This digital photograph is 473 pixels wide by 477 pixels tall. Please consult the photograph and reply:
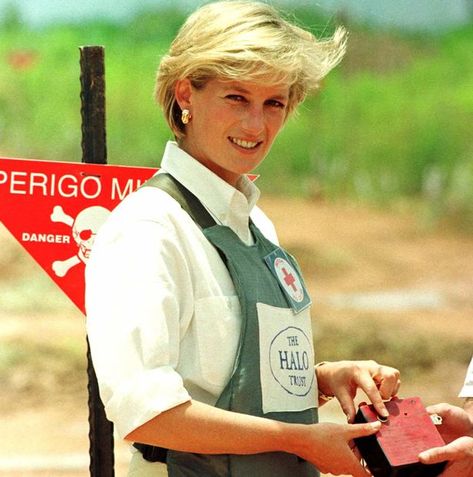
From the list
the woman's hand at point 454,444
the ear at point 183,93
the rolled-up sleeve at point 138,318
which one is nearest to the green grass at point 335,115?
the woman's hand at point 454,444

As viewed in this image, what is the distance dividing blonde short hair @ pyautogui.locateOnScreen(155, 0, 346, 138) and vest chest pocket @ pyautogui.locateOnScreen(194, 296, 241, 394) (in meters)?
0.37

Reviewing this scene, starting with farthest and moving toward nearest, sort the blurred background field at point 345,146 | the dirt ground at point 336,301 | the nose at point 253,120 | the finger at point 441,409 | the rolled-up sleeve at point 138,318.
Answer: the blurred background field at point 345,146
the dirt ground at point 336,301
the finger at point 441,409
the nose at point 253,120
the rolled-up sleeve at point 138,318

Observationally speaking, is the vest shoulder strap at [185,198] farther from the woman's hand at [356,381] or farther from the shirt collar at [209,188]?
the woman's hand at [356,381]

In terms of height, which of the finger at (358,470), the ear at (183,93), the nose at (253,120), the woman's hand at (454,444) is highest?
the ear at (183,93)

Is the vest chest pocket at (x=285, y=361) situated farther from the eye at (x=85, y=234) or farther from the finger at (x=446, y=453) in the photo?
the eye at (x=85, y=234)

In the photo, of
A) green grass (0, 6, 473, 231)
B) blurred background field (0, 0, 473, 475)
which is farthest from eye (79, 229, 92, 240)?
green grass (0, 6, 473, 231)

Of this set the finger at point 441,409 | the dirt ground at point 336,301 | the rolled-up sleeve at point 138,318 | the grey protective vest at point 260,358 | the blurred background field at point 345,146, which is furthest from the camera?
the blurred background field at point 345,146

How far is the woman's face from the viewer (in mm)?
1965

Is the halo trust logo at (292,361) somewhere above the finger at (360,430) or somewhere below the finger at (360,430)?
above

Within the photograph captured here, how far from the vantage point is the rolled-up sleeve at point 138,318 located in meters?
1.76

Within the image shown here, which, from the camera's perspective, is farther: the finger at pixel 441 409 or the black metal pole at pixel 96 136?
the black metal pole at pixel 96 136

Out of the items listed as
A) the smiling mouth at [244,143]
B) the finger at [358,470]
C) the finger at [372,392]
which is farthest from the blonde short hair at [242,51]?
the finger at [358,470]

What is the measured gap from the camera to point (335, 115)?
31.0ft

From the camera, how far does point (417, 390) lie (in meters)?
7.52
